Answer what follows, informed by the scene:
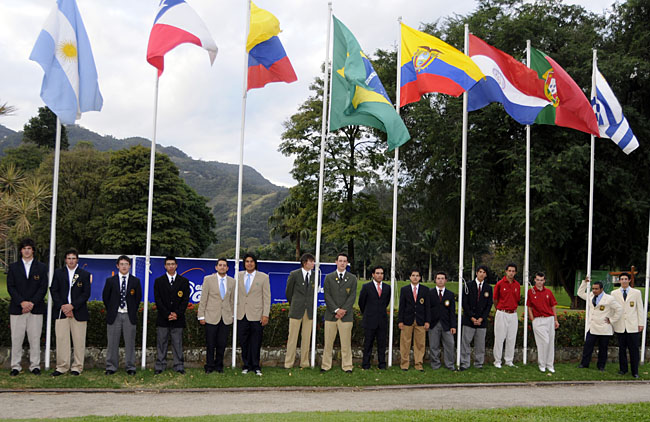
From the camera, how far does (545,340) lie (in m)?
12.5

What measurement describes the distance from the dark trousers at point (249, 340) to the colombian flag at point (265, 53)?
15.0 ft

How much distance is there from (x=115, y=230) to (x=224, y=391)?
42.7m

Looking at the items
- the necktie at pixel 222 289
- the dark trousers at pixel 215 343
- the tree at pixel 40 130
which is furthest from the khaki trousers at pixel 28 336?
the tree at pixel 40 130

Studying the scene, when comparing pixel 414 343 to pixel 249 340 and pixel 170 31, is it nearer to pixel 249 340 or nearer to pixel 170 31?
pixel 249 340

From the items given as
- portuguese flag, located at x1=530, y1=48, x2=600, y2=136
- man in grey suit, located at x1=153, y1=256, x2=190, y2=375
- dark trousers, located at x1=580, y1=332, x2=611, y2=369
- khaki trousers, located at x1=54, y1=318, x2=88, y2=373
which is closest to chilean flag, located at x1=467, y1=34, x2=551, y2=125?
portuguese flag, located at x1=530, y1=48, x2=600, y2=136

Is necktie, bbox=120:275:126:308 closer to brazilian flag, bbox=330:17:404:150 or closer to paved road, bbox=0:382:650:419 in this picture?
paved road, bbox=0:382:650:419

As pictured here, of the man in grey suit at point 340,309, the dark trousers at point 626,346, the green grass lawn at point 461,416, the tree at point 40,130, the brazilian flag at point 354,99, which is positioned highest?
the tree at point 40,130

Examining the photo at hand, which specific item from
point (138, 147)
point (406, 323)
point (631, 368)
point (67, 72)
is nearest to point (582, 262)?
point (631, 368)

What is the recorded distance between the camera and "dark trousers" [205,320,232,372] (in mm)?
10883

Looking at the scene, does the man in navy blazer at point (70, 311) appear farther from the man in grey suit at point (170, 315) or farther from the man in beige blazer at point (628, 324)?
the man in beige blazer at point (628, 324)

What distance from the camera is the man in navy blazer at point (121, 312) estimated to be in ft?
34.5

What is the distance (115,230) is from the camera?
4950cm

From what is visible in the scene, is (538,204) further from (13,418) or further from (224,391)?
(13,418)

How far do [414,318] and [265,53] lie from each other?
19.6 feet
